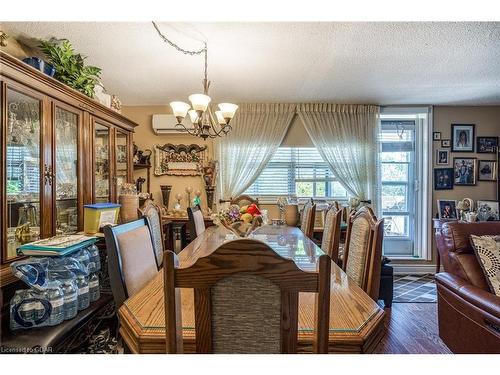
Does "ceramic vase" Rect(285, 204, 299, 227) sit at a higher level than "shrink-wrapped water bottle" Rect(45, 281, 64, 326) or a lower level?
higher

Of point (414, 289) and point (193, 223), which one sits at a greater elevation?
point (193, 223)

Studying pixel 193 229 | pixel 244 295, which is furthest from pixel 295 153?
pixel 244 295

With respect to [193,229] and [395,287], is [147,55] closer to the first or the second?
[193,229]

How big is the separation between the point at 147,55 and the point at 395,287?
12.7ft

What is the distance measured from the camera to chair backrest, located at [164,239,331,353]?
0.68m

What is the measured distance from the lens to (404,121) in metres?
4.18

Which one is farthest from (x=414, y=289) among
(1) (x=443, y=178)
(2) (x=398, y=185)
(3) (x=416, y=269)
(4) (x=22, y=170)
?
(4) (x=22, y=170)

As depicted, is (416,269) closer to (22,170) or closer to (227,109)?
(227,109)

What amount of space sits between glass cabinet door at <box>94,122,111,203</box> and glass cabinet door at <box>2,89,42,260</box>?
65 centimetres

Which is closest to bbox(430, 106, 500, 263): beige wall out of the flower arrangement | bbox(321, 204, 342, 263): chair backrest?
bbox(321, 204, 342, 263): chair backrest

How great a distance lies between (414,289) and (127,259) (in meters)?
3.52

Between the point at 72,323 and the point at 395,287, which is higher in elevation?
the point at 72,323

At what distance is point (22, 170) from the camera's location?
176 centimetres

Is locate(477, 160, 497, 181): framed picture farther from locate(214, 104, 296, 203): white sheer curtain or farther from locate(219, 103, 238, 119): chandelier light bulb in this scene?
locate(219, 103, 238, 119): chandelier light bulb
